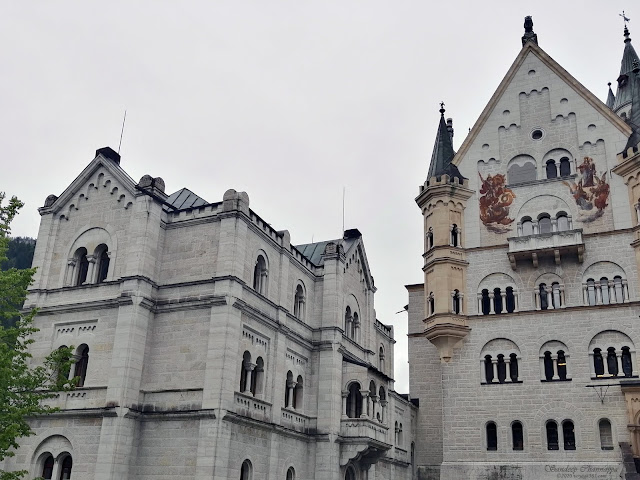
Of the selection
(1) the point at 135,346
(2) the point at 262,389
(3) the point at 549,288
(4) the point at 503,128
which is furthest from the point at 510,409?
(1) the point at 135,346

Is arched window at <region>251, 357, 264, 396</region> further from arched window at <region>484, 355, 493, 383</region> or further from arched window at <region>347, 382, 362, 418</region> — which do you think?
arched window at <region>484, 355, 493, 383</region>

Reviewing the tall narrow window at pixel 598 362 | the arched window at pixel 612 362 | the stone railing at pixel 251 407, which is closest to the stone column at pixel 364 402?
the stone railing at pixel 251 407

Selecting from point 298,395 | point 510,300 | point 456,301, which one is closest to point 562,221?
point 510,300

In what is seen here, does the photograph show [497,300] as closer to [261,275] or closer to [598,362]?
[598,362]

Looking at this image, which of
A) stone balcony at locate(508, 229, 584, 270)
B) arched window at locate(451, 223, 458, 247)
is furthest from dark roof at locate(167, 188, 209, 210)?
stone balcony at locate(508, 229, 584, 270)

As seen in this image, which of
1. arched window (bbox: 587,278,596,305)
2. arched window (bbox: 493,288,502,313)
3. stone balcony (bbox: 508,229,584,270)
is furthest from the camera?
arched window (bbox: 493,288,502,313)

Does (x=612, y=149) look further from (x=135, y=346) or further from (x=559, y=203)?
(x=135, y=346)

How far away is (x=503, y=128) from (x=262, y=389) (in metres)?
27.1

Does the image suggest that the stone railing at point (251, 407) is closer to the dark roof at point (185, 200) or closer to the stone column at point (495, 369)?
the dark roof at point (185, 200)

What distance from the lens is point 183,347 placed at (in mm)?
31500

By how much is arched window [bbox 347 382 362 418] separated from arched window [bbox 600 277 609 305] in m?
16.7

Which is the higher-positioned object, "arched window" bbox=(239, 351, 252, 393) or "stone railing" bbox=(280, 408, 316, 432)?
"arched window" bbox=(239, 351, 252, 393)

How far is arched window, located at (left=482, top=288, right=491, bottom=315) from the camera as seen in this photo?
4397 cm

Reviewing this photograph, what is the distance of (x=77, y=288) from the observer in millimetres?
33812
